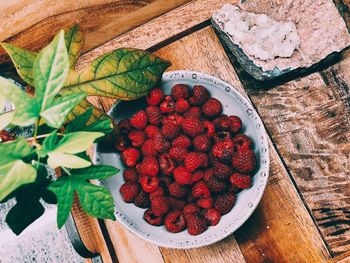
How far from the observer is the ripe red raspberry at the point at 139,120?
2.51ft

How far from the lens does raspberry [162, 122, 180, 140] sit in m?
0.75

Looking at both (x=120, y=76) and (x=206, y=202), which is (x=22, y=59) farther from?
(x=206, y=202)

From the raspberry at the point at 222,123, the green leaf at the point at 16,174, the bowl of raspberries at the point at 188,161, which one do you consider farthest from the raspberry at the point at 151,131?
the green leaf at the point at 16,174

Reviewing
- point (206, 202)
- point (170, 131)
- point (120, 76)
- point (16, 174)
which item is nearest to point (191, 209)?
point (206, 202)

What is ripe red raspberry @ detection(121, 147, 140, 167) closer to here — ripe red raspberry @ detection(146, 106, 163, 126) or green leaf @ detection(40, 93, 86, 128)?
ripe red raspberry @ detection(146, 106, 163, 126)

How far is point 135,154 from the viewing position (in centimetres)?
76

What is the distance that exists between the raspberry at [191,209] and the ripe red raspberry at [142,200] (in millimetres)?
66

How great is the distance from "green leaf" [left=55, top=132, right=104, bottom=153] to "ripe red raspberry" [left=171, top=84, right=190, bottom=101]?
32cm

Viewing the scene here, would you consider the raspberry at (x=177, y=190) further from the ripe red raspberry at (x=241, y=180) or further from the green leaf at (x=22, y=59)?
the green leaf at (x=22, y=59)

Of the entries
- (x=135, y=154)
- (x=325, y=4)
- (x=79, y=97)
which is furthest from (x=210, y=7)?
(x=79, y=97)

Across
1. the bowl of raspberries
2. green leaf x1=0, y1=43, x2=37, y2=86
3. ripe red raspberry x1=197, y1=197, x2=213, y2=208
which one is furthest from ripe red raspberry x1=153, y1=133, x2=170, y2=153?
green leaf x1=0, y1=43, x2=37, y2=86

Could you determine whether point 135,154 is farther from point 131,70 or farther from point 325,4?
point 325,4

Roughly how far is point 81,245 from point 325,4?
2.12 feet

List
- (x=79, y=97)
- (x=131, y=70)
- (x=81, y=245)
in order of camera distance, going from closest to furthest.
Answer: (x=79, y=97) → (x=131, y=70) → (x=81, y=245)
